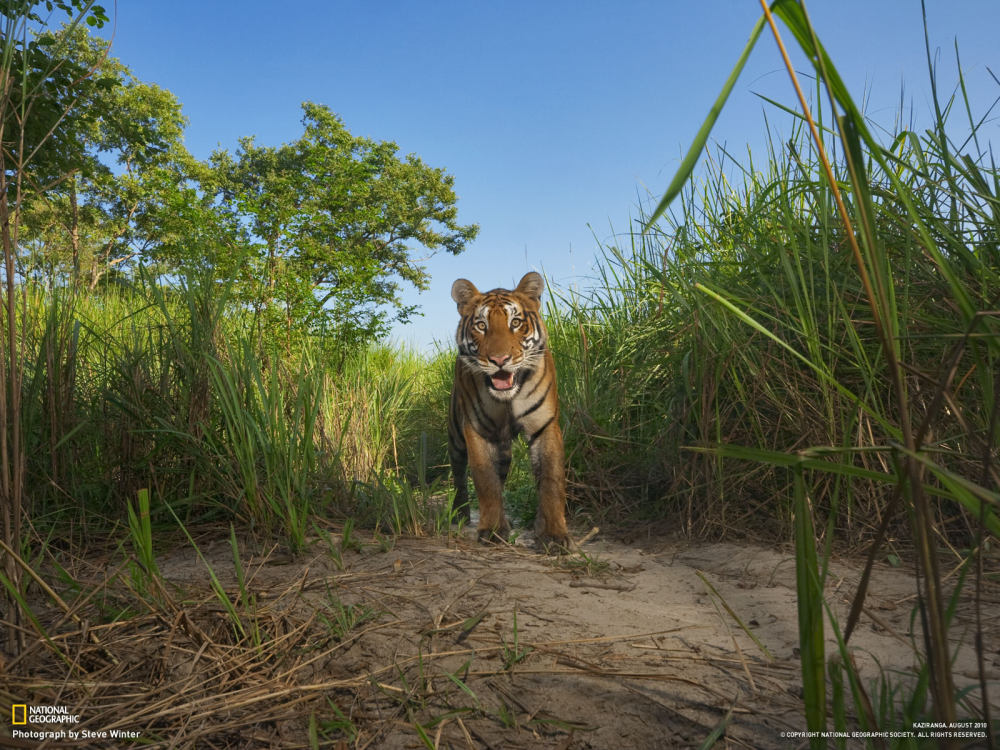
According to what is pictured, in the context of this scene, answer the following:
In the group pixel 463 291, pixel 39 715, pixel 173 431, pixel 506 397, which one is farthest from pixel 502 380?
pixel 39 715

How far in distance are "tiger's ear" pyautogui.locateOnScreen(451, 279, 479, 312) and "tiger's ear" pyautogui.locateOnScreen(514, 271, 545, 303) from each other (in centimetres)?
32

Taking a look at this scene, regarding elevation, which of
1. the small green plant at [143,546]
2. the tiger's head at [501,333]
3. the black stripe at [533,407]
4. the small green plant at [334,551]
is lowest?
the small green plant at [334,551]

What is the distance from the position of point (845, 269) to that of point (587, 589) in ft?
6.69

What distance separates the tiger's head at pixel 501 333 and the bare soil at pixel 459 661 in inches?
64.1

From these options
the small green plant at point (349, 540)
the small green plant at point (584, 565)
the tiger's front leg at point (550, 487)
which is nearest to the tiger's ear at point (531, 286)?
the tiger's front leg at point (550, 487)

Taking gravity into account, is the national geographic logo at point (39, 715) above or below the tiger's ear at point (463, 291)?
below

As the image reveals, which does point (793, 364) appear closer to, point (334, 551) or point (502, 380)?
point (502, 380)

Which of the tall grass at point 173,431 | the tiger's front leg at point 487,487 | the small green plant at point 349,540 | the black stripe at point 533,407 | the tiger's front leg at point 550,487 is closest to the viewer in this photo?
the small green plant at point 349,540

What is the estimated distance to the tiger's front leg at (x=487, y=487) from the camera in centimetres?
356

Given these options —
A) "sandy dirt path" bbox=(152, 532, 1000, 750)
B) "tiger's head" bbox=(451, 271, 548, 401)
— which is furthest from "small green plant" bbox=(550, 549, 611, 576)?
"tiger's head" bbox=(451, 271, 548, 401)

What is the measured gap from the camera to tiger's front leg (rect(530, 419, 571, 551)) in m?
3.46

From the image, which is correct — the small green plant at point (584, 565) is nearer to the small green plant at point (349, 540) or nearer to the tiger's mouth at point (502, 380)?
the small green plant at point (349, 540)

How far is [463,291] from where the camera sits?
185 inches

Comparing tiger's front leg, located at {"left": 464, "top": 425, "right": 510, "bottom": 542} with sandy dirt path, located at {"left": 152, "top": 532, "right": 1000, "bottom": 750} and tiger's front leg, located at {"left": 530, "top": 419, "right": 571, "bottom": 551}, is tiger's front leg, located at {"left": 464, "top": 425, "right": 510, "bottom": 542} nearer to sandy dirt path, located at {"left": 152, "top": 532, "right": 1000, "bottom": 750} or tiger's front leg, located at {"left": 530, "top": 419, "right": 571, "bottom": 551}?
tiger's front leg, located at {"left": 530, "top": 419, "right": 571, "bottom": 551}
